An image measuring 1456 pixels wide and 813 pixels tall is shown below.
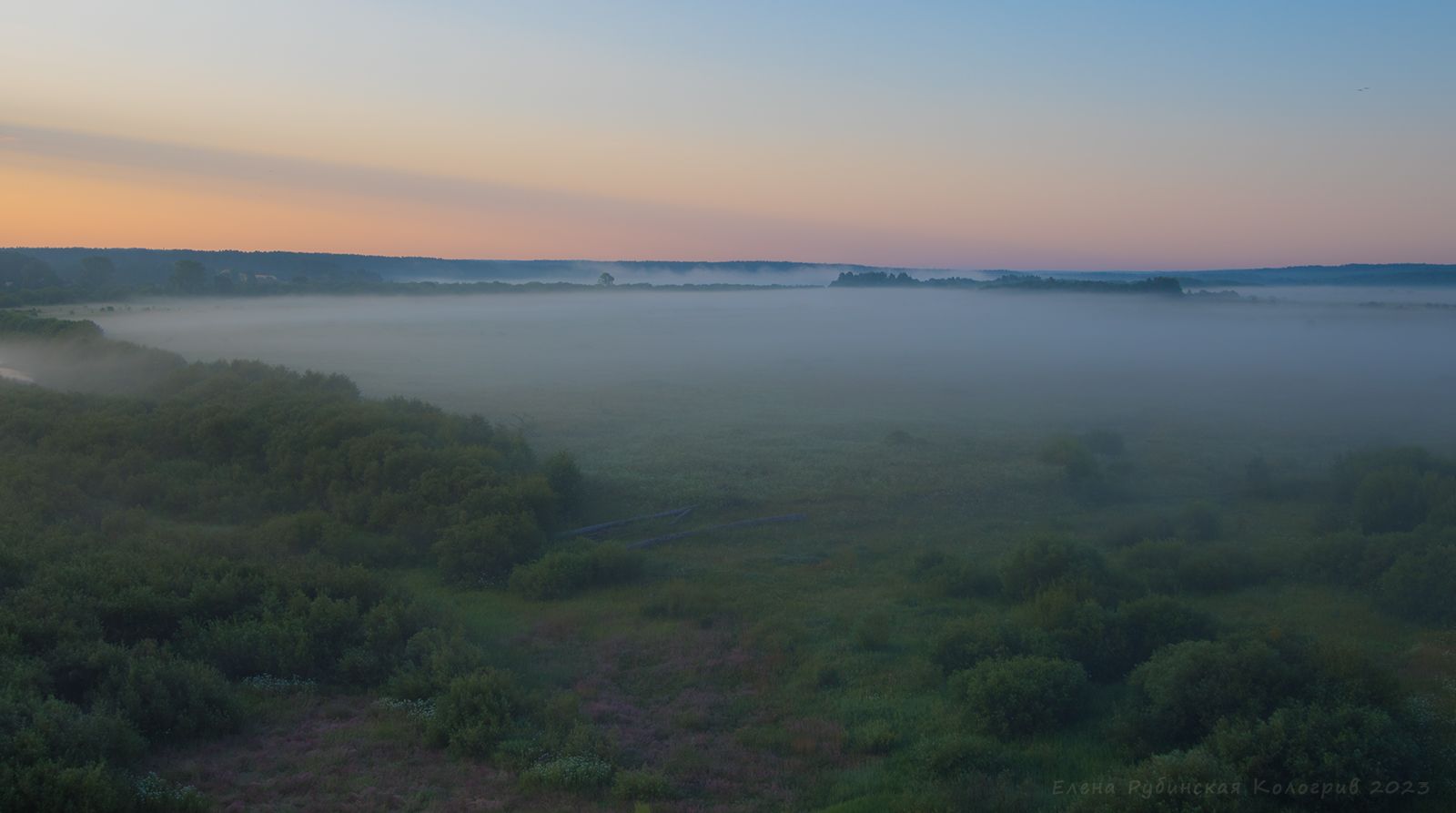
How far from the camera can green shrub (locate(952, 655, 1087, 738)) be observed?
426 inches

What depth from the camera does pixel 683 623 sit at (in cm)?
1529

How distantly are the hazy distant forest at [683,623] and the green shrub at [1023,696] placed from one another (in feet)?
0.14

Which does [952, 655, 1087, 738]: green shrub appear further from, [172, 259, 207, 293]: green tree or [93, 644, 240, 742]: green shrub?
[172, 259, 207, 293]: green tree

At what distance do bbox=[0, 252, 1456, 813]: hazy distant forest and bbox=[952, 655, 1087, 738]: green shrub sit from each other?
0.14 feet

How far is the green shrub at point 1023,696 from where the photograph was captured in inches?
426

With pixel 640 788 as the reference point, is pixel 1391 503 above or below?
above

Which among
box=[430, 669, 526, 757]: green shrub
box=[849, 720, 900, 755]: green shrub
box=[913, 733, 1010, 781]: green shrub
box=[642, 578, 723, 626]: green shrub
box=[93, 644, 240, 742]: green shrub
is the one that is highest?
box=[93, 644, 240, 742]: green shrub

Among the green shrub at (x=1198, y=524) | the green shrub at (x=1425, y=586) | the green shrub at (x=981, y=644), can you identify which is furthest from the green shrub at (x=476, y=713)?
the green shrub at (x=1198, y=524)

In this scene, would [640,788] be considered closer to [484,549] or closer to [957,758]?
[957,758]

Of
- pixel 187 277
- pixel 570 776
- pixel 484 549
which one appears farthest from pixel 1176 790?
pixel 187 277

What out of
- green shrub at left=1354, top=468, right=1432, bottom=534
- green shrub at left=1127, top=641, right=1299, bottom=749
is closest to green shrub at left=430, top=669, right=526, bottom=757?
green shrub at left=1127, top=641, right=1299, bottom=749

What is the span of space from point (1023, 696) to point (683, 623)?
20.4ft

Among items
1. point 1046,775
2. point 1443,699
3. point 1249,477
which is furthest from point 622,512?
point 1249,477

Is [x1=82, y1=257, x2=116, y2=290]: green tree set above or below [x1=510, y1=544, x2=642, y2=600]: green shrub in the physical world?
above
